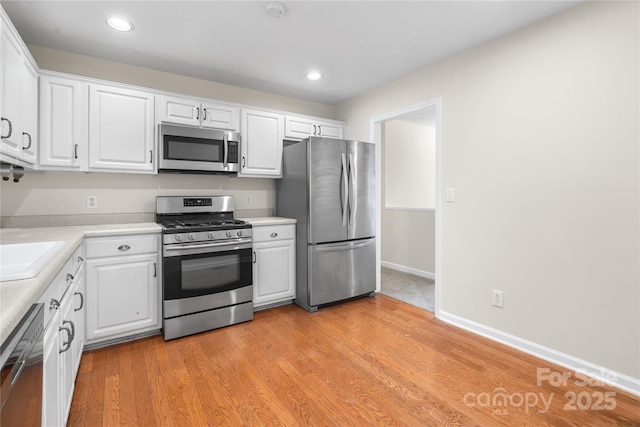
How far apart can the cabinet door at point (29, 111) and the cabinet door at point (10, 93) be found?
0.27 feet

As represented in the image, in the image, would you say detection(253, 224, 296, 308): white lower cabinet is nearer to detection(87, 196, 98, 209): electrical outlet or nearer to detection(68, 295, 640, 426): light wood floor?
detection(68, 295, 640, 426): light wood floor

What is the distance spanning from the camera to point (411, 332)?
2.82m

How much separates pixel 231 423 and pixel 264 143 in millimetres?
2623

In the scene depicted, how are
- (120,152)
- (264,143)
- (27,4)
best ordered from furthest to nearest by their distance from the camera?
(264,143) < (120,152) < (27,4)

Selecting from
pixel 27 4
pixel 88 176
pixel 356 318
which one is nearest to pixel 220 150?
pixel 88 176

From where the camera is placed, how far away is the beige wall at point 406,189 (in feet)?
15.9

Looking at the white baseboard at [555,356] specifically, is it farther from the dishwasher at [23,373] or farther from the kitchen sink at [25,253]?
the kitchen sink at [25,253]

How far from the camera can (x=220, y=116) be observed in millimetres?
3264

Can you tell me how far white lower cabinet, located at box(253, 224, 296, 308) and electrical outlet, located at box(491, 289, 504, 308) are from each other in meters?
1.91

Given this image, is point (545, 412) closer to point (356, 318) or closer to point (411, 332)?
point (411, 332)

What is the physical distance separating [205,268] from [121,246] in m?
0.66

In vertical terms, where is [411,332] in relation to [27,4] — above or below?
below

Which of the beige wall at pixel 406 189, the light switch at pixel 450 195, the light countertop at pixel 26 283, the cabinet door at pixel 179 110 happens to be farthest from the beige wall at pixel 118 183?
the beige wall at pixel 406 189

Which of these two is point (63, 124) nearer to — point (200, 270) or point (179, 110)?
point (179, 110)
